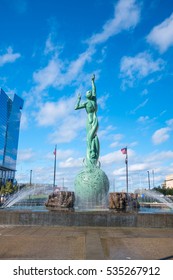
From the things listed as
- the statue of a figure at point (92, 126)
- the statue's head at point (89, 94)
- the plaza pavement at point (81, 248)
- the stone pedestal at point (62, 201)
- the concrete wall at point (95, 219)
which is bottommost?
the plaza pavement at point (81, 248)

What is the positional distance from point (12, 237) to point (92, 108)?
13406 millimetres

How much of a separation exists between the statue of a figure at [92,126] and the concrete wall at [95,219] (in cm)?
868

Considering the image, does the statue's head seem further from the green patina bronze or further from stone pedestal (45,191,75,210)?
stone pedestal (45,191,75,210)

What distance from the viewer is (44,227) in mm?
10125

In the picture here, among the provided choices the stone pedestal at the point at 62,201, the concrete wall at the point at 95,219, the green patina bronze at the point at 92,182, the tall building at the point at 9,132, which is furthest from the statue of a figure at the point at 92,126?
the tall building at the point at 9,132

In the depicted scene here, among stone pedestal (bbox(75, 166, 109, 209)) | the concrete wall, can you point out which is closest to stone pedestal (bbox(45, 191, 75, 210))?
stone pedestal (bbox(75, 166, 109, 209))

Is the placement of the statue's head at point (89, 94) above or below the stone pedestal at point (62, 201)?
above

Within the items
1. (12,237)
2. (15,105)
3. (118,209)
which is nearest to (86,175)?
(118,209)

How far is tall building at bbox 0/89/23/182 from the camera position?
340 ft

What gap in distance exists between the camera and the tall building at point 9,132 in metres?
104

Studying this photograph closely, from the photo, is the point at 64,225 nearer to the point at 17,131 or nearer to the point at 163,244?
the point at 163,244

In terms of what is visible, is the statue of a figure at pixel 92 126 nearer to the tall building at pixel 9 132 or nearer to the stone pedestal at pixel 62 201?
the stone pedestal at pixel 62 201

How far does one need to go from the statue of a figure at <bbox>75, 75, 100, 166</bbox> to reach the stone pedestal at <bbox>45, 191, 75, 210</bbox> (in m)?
5.22

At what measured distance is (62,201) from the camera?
13836 millimetres
